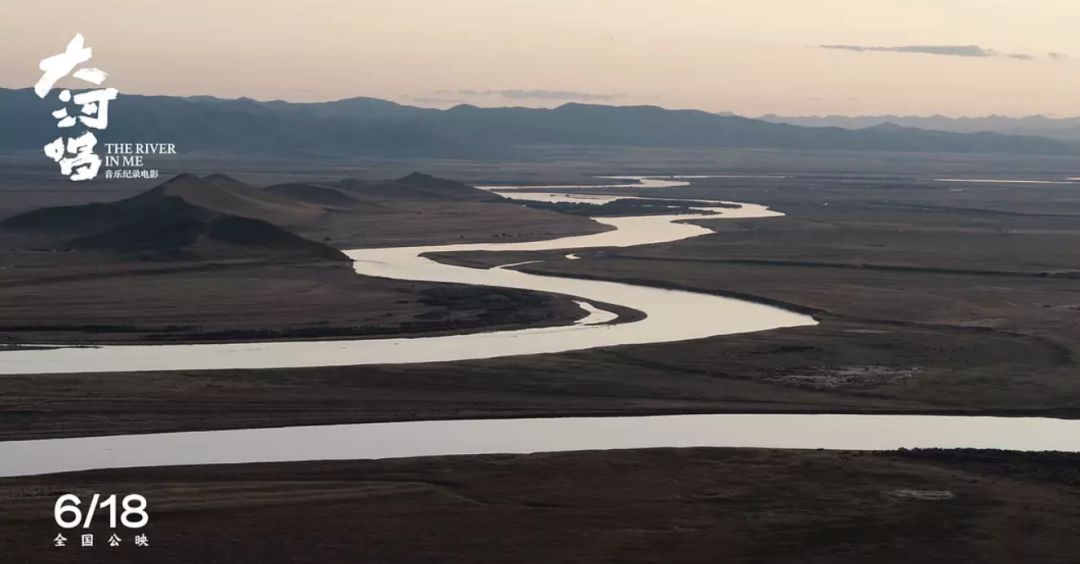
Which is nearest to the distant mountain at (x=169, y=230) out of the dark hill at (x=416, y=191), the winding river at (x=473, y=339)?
the winding river at (x=473, y=339)

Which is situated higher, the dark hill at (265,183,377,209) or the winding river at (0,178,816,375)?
the dark hill at (265,183,377,209)

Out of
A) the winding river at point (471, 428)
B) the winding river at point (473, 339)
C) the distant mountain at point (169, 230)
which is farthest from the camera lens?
the distant mountain at point (169, 230)

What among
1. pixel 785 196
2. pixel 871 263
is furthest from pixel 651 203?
pixel 871 263

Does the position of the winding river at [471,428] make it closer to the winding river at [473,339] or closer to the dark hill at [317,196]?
the winding river at [473,339]

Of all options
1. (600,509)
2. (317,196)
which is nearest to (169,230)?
(317,196)

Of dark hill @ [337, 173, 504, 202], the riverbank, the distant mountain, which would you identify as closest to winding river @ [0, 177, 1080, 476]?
A: the riverbank

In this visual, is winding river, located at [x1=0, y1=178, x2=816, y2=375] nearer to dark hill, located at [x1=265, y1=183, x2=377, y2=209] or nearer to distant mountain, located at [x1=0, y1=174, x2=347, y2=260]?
distant mountain, located at [x1=0, y1=174, x2=347, y2=260]
